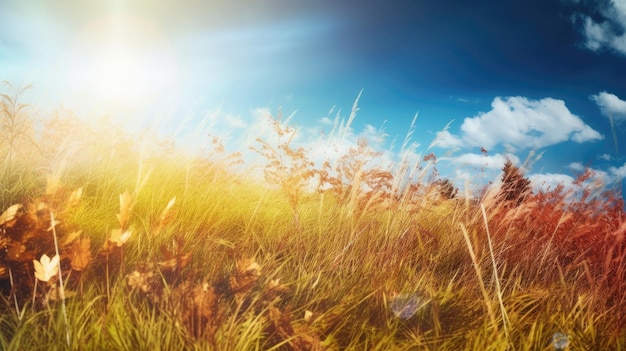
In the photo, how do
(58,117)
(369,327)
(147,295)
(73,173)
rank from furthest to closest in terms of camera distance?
(58,117) < (73,173) < (369,327) < (147,295)

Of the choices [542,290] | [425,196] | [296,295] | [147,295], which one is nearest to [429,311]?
[296,295]

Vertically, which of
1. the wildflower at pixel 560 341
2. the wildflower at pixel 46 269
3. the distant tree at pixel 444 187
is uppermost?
the distant tree at pixel 444 187

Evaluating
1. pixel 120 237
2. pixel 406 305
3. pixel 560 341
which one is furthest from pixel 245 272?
pixel 560 341

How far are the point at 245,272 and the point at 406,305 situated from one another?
790 mm

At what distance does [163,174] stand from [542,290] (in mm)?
3057

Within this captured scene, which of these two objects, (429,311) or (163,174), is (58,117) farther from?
(429,311)

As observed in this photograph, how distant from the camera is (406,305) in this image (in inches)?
77.4

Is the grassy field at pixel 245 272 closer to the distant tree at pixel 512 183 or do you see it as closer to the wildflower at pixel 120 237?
the wildflower at pixel 120 237

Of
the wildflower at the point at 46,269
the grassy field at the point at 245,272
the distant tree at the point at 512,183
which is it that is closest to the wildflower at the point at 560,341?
the grassy field at the point at 245,272

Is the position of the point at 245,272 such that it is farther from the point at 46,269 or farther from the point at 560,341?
the point at 560,341

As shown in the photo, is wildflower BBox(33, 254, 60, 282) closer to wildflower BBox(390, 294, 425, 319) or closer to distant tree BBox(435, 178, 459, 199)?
wildflower BBox(390, 294, 425, 319)

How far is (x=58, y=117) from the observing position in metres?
4.40

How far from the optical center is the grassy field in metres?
1.51

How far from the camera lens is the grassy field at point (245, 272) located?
1.51 m
